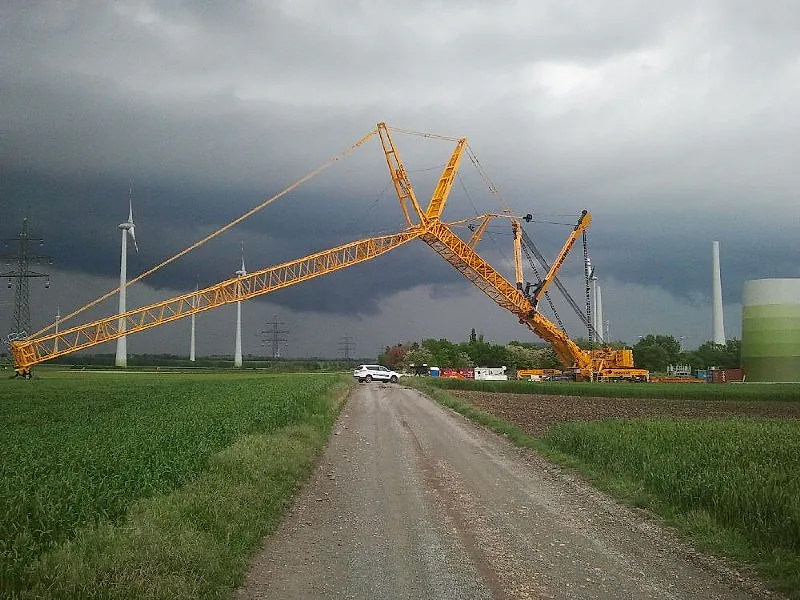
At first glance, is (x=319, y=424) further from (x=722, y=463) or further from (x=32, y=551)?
(x=32, y=551)

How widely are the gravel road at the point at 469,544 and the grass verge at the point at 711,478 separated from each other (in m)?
0.48

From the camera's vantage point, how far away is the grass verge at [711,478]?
938cm

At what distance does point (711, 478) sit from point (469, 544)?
553cm

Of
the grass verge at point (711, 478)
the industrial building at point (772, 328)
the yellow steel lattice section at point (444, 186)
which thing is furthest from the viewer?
the industrial building at point (772, 328)

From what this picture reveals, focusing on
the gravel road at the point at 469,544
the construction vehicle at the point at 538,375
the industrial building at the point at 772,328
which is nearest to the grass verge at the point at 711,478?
the gravel road at the point at 469,544

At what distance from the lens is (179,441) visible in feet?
50.1

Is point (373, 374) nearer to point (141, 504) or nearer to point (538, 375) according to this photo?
point (538, 375)

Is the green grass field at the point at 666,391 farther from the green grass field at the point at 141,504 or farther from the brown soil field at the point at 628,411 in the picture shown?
the green grass field at the point at 141,504

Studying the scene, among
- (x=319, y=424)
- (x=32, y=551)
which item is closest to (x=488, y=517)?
(x=32, y=551)

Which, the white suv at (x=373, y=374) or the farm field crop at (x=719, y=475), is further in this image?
the white suv at (x=373, y=374)

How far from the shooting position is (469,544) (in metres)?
9.52

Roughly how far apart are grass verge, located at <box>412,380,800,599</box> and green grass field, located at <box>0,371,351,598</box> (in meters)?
6.41

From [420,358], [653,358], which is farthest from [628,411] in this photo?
[420,358]

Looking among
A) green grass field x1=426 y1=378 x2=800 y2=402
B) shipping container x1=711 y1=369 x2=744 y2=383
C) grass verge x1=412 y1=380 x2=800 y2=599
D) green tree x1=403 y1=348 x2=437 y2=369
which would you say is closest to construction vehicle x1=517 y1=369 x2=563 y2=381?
green grass field x1=426 y1=378 x2=800 y2=402
